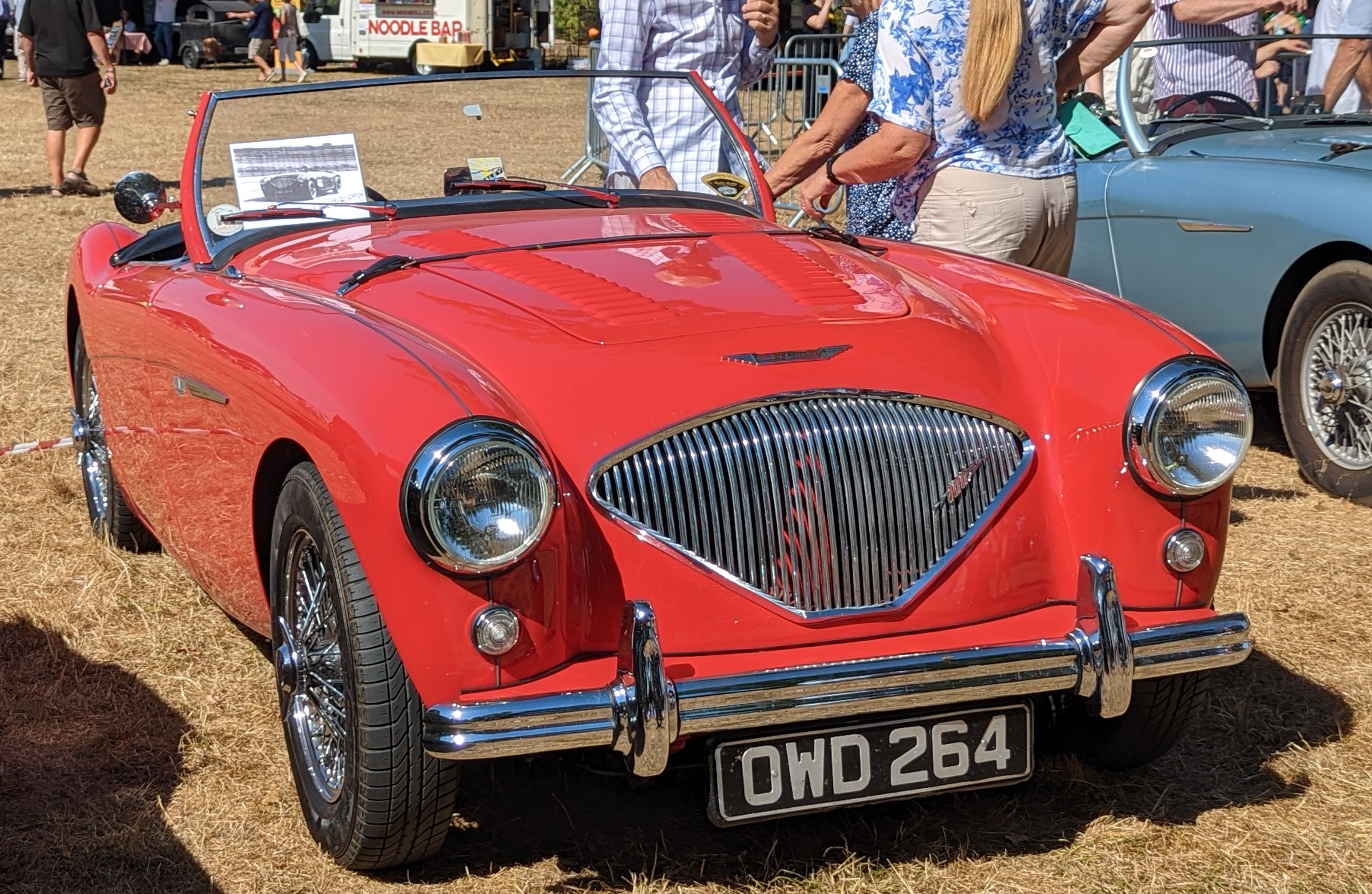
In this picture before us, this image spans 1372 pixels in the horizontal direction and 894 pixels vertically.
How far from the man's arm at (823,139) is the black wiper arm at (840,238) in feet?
1.88

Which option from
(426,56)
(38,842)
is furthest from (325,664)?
(426,56)

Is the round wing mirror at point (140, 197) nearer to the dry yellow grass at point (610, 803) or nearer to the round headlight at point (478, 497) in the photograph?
the dry yellow grass at point (610, 803)

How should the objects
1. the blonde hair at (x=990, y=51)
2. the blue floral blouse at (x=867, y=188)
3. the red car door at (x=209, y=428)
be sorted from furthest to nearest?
the blue floral blouse at (x=867, y=188), the blonde hair at (x=990, y=51), the red car door at (x=209, y=428)

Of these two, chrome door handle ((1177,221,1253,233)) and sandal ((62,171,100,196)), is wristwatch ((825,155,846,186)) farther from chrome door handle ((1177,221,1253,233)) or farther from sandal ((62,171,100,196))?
sandal ((62,171,100,196))

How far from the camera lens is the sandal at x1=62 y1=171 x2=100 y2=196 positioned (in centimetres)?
1255

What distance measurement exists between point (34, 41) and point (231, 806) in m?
10.2

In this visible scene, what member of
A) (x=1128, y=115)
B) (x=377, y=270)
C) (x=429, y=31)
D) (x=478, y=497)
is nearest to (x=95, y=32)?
(x=1128, y=115)

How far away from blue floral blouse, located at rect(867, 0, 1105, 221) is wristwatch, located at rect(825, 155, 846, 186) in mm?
188

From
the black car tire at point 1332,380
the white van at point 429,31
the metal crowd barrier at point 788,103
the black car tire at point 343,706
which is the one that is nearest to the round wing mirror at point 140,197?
the black car tire at point 343,706

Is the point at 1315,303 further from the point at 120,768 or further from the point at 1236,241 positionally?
the point at 120,768

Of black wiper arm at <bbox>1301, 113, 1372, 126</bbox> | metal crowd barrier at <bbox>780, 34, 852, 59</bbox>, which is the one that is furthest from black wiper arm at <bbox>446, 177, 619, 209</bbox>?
metal crowd barrier at <bbox>780, 34, 852, 59</bbox>

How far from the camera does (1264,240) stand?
5.48 m

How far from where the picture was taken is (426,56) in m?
26.6

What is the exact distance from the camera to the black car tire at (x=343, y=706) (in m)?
2.63
